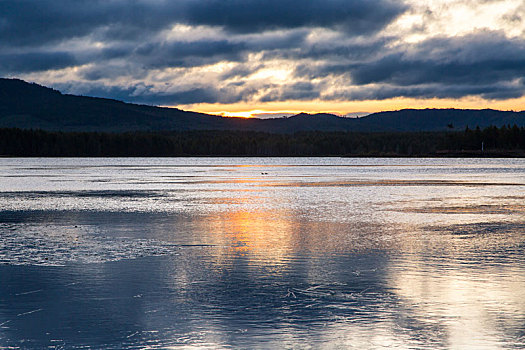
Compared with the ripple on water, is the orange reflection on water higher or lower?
lower

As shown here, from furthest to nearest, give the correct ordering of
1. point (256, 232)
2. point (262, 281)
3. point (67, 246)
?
point (256, 232)
point (67, 246)
point (262, 281)

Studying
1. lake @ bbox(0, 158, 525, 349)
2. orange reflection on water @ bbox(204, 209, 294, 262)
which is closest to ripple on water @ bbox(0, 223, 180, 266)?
lake @ bbox(0, 158, 525, 349)

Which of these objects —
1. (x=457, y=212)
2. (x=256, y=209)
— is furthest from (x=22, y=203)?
(x=457, y=212)

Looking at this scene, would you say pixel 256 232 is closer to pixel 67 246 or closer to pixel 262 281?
pixel 67 246

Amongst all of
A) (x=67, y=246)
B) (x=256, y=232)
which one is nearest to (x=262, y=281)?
(x=67, y=246)

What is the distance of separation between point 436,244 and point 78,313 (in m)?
13.3

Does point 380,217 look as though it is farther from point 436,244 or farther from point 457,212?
point 436,244

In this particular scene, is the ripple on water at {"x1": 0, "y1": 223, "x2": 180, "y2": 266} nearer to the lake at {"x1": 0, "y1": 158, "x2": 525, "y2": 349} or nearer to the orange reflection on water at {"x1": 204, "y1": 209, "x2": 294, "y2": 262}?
the lake at {"x1": 0, "y1": 158, "x2": 525, "y2": 349}

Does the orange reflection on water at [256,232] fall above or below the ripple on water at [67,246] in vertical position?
below

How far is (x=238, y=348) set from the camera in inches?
423

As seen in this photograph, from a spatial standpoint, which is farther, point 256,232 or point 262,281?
point 256,232

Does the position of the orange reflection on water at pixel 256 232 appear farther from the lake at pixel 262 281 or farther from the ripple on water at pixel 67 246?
the ripple on water at pixel 67 246

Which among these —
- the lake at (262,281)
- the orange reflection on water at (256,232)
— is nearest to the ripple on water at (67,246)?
the lake at (262,281)

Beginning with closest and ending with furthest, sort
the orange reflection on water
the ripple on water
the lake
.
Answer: the lake, the ripple on water, the orange reflection on water
